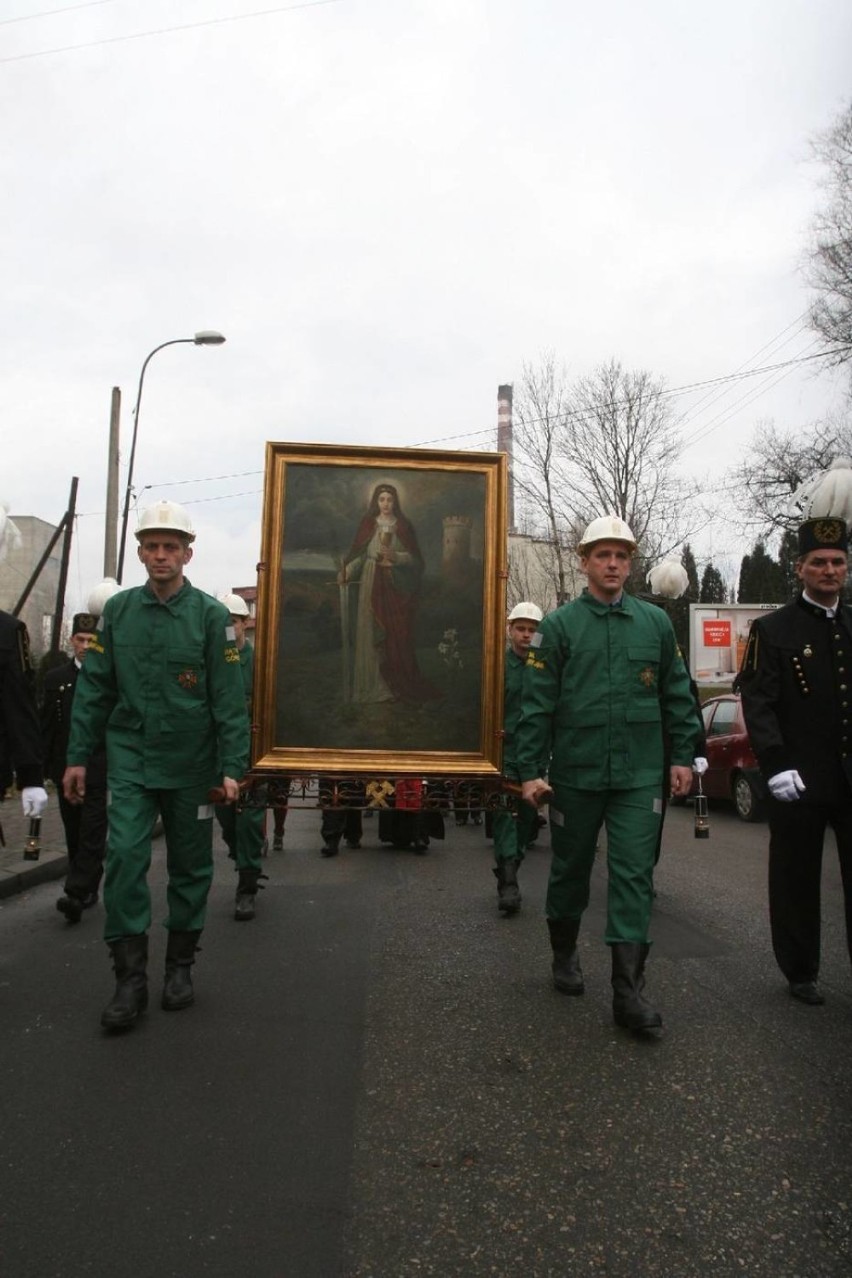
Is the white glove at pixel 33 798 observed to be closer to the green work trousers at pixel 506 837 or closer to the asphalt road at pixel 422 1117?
the asphalt road at pixel 422 1117

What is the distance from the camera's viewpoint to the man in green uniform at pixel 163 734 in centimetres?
454

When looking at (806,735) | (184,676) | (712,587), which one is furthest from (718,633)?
(712,587)

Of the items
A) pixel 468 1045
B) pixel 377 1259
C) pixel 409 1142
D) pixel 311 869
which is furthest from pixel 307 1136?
pixel 311 869

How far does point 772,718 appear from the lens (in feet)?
15.6

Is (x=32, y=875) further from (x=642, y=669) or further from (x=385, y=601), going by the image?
(x=642, y=669)

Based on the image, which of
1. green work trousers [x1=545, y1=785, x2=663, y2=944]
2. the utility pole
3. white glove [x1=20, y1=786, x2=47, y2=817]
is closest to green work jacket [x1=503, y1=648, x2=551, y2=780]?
green work trousers [x1=545, y1=785, x2=663, y2=944]

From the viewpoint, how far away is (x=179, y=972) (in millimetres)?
4707

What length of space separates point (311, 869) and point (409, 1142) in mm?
5723

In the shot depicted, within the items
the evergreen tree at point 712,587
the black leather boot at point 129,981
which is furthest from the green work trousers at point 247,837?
the evergreen tree at point 712,587

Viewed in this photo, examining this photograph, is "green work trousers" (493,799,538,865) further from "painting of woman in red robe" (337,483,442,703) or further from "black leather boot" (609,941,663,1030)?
"black leather boot" (609,941,663,1030)

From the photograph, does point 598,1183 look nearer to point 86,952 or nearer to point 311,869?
point 86,952

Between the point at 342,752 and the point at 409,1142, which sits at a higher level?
the point at 342,752

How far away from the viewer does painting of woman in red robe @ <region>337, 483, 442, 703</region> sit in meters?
5.44

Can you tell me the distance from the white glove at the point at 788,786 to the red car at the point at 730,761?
24.6 feet
